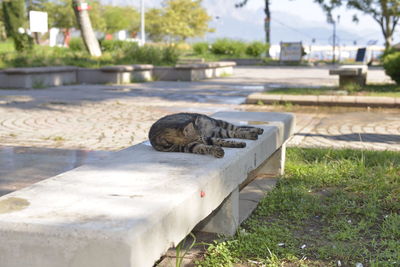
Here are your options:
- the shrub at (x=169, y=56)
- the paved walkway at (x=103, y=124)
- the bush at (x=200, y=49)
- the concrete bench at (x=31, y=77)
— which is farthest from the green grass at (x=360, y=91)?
the bush at (x=200, y=49)

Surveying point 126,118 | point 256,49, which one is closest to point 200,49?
point 256,49

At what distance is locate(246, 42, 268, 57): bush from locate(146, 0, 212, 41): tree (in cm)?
1678

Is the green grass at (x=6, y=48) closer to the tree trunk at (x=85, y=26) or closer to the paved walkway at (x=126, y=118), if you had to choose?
the tree trunk at (x=85, y=26)

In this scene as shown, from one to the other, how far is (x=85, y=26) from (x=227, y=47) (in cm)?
1657

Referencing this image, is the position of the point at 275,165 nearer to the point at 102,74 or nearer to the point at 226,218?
the point at 226,218

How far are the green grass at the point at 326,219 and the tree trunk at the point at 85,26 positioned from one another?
53.4 ft

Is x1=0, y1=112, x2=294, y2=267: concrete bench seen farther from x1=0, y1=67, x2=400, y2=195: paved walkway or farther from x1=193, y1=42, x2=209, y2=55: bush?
x1=193, y1=42, x2=209, y2=55: bush

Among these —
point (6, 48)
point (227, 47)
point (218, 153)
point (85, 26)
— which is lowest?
point (218, 153)

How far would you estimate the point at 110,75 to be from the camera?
58.5 ft

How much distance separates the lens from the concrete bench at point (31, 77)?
1543 centimetres

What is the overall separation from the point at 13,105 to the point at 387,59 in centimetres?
904

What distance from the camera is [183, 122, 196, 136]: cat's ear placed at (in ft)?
12.8

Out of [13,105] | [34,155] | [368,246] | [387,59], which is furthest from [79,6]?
[368,246]

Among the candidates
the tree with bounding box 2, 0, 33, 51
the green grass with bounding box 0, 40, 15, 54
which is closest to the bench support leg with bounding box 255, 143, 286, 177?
the tree with bounding box 2, 0, 33, 51
